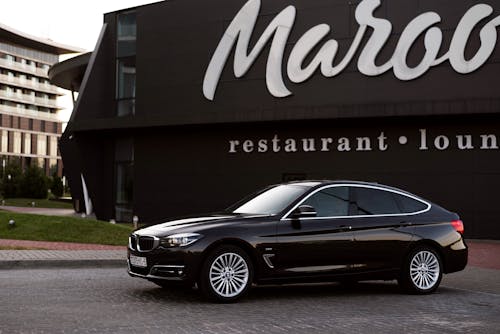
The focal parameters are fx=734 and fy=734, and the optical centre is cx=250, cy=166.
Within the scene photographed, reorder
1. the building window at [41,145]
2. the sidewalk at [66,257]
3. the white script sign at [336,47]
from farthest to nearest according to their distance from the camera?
the building window at [41,145], the white script sign at [336,47], the sidewalk at [66,257]

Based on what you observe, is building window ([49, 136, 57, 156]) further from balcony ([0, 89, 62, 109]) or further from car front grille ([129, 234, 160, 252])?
car front grille ([129, 234, 160, 252])

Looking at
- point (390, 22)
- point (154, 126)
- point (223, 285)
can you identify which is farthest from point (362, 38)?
point (223, 285)

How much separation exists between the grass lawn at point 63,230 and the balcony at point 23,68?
11027 cm

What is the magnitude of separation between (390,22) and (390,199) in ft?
46.9

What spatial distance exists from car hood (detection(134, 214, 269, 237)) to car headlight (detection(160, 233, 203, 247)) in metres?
0.07

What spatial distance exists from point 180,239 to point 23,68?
127249mm

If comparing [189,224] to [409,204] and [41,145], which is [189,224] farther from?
[41,145]

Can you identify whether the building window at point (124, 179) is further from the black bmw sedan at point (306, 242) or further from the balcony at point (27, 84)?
the balcony at point (27, 84)

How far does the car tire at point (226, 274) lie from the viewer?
30.0ft

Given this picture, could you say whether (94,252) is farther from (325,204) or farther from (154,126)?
(154,126)

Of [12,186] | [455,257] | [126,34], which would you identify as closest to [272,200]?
[455,257]

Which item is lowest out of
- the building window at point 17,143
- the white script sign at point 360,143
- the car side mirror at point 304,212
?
the car side mirror at point 304,212

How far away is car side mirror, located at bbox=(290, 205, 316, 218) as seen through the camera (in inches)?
378

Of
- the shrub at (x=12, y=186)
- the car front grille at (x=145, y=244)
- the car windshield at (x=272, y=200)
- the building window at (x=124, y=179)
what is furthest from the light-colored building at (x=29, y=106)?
the car front grille at (x=145, y=244)
